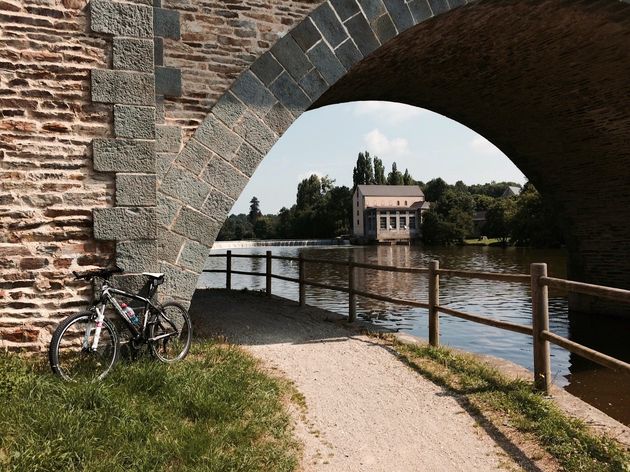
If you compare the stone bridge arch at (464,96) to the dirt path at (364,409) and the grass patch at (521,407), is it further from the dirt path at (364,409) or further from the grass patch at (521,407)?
the grass patch at (521,407)

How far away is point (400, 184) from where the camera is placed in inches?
3536

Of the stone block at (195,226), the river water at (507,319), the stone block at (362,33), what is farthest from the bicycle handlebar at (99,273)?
the river water at (507,319)

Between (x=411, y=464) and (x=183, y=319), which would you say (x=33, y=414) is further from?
(x=411, y=464)

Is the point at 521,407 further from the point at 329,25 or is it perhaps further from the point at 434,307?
the point at 329,25

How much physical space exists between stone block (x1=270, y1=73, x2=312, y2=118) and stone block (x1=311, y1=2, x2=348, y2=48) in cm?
73

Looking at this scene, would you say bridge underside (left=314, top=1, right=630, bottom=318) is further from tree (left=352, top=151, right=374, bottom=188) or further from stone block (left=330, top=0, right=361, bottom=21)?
tree (left=352, top=151, right=374, bottom=188)

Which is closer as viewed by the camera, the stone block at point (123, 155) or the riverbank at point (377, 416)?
A: the riverbank at point (377, 416)

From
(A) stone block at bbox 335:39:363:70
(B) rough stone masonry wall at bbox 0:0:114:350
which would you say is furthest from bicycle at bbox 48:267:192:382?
(A) stone block at bbox 335:39:363:70

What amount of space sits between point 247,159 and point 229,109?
585 millimetres

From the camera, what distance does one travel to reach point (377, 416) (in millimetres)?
4621

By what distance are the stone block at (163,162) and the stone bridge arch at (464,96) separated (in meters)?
0.02

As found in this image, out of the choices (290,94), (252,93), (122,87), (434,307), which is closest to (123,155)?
(122,87)

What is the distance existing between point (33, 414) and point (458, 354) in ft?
16.0

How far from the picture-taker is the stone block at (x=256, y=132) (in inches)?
235
